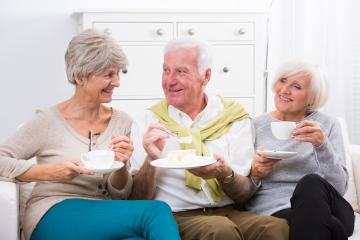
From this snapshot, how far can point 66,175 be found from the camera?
189 centimetres

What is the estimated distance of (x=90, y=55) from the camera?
6.77 feet

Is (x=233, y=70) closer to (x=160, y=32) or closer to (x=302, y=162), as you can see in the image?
(x=160, y=32)

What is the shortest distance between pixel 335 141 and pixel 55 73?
231 centimetres

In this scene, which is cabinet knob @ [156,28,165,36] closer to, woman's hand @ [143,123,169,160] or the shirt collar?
the shirt collar

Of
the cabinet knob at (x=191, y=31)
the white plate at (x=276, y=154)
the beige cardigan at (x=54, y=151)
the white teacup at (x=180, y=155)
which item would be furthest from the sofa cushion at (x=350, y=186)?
the cabinet knob at (x=191, y=31)

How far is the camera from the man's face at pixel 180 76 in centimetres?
217

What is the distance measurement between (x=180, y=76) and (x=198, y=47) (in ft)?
0.41

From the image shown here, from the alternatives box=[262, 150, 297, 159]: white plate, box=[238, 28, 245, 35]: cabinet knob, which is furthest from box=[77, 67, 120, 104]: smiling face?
box=[238, 28, 245, 35]: cabinet knob

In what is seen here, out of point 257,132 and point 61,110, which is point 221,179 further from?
point 61,110

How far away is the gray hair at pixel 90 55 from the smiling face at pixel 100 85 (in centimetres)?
2

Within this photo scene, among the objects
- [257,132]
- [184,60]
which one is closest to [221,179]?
[257,132]

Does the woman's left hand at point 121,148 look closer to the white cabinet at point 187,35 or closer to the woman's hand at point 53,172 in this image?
the woman's hand at point 53,172

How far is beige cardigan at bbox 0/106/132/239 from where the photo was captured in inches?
79.1

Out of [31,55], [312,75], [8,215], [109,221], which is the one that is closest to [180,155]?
[109,221]
